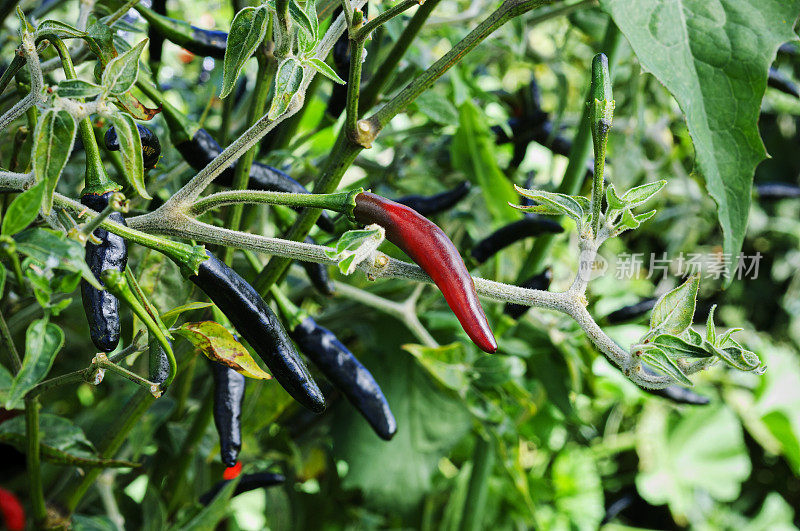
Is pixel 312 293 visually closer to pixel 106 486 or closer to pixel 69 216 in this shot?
pixel 106 486

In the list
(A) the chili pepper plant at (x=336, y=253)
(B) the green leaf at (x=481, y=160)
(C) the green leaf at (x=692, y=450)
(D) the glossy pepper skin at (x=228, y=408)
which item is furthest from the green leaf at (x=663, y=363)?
(C) the green leaf at (x=692, y=450)

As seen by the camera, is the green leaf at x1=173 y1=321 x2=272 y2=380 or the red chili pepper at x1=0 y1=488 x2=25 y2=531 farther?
the red chili pepper at x1=0 y1=488 x2=25 y2=531

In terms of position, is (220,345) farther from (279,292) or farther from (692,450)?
(692,450)

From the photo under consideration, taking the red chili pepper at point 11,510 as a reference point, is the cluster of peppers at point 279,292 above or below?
above

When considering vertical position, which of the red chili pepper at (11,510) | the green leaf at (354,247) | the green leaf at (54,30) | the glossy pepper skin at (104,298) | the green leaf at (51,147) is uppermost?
the green leaf at (54,30)

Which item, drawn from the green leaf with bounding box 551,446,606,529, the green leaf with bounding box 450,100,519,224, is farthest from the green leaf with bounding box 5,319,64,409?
the green leaf with bounding box 551,446,606,529

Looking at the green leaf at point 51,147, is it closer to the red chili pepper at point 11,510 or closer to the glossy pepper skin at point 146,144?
the glossy pepper skin at point 146,144

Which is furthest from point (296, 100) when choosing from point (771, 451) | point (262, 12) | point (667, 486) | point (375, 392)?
point (771, 451)

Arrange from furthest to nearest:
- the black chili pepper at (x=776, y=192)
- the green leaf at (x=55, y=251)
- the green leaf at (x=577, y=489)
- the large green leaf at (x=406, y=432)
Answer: the green leaf at (x=577, y=489), the black chili pepper at (x=776, y=192), the large green leaf at (x=406, y=432), the green leaf at (x=55, y=251)

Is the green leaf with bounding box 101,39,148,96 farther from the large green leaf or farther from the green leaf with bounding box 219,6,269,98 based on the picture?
the large green leaf
